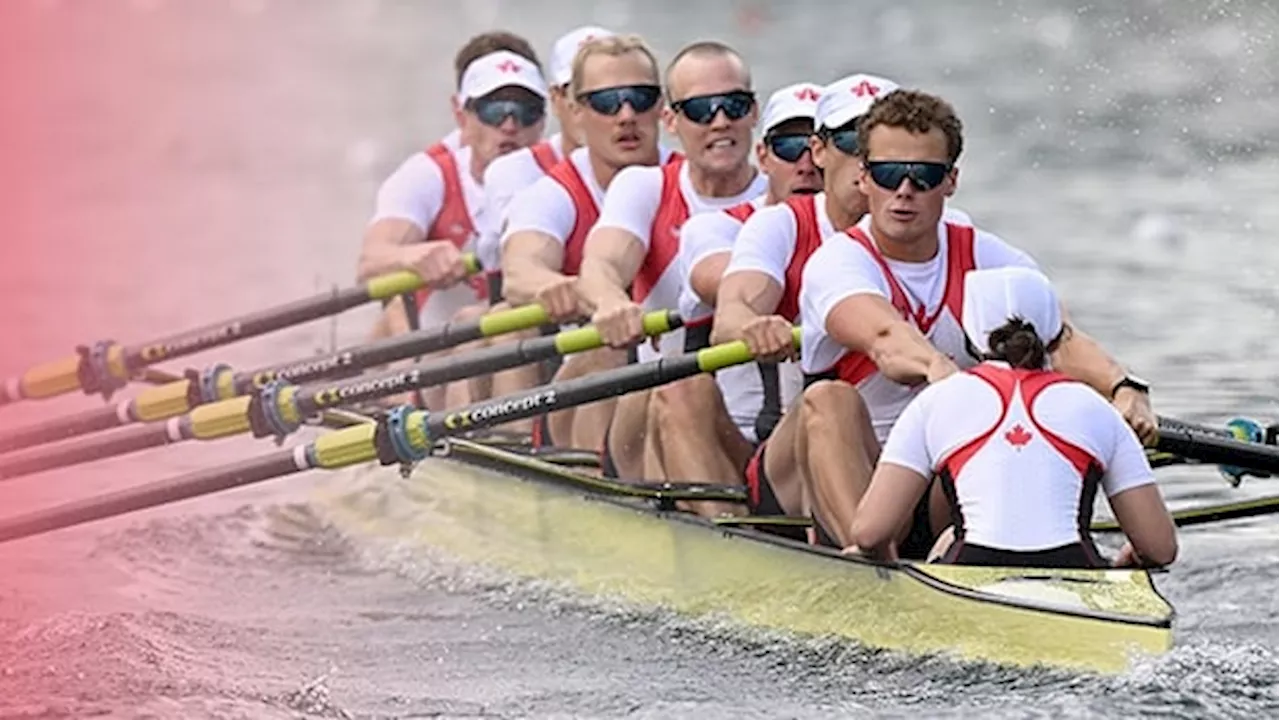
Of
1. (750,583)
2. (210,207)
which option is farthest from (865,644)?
(210,207)

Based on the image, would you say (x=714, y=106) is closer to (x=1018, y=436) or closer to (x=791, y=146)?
(x=791, y=146)

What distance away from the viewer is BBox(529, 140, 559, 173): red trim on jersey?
Result: 31.4 feet

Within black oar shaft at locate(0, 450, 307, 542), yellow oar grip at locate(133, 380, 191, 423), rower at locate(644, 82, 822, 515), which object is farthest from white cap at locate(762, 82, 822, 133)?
yellow oar grip at locate(133, 380, 191, 423)

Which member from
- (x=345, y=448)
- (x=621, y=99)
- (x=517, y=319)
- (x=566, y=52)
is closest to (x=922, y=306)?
(x=345, y=448)

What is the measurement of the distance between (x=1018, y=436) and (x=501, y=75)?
467 cm

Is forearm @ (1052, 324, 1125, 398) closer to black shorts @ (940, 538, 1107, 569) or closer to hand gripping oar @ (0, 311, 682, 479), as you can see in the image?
black shorts @ (940, 538, 1107, 569)

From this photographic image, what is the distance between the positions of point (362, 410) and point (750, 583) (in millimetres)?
2966

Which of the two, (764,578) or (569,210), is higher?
(569,210)

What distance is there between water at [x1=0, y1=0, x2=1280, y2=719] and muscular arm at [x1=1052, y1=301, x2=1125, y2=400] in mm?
668

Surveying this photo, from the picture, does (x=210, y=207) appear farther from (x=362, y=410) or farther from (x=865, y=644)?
(x=865, y=644)

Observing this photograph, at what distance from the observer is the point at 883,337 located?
6477mm

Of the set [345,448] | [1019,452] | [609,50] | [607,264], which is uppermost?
[609,50]

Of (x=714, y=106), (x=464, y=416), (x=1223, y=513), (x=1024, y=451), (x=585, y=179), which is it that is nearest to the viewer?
(x=1024, y=451)

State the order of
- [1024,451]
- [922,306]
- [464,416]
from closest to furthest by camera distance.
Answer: [1024,451] < [922,306] < [464,416]
